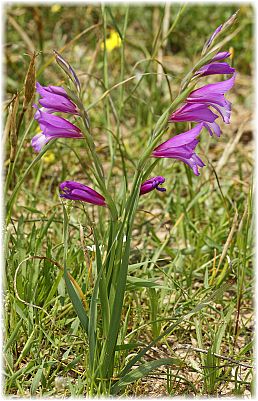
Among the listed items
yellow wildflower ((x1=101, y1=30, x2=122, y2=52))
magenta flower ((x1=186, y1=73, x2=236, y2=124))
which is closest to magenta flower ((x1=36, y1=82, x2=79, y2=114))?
magenta flower ((x1=186, y1=73, x2=236, y2=124))

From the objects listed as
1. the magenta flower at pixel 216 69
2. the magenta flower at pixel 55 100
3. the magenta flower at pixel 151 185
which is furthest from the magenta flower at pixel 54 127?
the magenta flower at pixel 216 69

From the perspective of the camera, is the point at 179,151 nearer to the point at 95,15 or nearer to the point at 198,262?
the point at 198,262

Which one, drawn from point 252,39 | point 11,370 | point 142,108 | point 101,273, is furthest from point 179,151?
point 252,39

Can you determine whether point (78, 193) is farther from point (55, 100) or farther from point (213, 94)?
point (213, 94)

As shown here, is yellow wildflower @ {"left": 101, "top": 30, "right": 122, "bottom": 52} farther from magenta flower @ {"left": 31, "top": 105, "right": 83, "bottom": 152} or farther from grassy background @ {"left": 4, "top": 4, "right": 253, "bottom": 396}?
magenta flower @ {"left": 31, "top": 105, "right": 83, "bottom": 152}

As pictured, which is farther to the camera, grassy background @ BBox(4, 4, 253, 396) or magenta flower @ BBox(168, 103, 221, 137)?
grassy background @ BBox(4, 4, 253, 396)

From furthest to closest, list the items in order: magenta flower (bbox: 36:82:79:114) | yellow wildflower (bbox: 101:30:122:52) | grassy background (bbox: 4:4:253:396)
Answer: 1. yellow wildflower (bbox: 101:30:122:52)
2. grassy background (bbox: 4:4:253:396)
3. magenta flower (bbox: 36:82:79:114)
